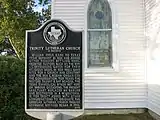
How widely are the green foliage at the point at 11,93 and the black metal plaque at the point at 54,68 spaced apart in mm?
2489

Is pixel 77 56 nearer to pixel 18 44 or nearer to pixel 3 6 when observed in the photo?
pixel 3 6

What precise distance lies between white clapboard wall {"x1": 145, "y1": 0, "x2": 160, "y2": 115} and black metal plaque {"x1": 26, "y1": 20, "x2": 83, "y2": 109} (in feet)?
10.3

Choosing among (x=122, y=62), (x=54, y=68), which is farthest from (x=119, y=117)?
(x=54, y=68)

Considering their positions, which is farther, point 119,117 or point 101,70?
point 101,70

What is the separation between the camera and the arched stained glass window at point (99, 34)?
8984mm

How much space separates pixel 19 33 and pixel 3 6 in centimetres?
190

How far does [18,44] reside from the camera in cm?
2177

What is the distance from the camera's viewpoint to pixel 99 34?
904 centimetres

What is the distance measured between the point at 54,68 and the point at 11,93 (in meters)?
A: 3.28

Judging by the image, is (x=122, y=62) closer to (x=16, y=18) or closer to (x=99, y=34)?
(x=99, y=34)

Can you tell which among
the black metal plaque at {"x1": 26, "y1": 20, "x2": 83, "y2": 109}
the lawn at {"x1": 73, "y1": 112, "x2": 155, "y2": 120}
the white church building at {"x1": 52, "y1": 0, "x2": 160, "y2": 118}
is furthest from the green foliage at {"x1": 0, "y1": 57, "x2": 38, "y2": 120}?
the black metal plaque at {"x1": 26, "y1": 20, "x2": 83, "y2": 109}

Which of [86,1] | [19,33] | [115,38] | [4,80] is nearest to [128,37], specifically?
[115,38]

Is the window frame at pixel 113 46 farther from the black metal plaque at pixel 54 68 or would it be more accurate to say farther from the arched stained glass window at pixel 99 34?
the black metal plaque at pixel 54 68

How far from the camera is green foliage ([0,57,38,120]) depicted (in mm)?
7621
